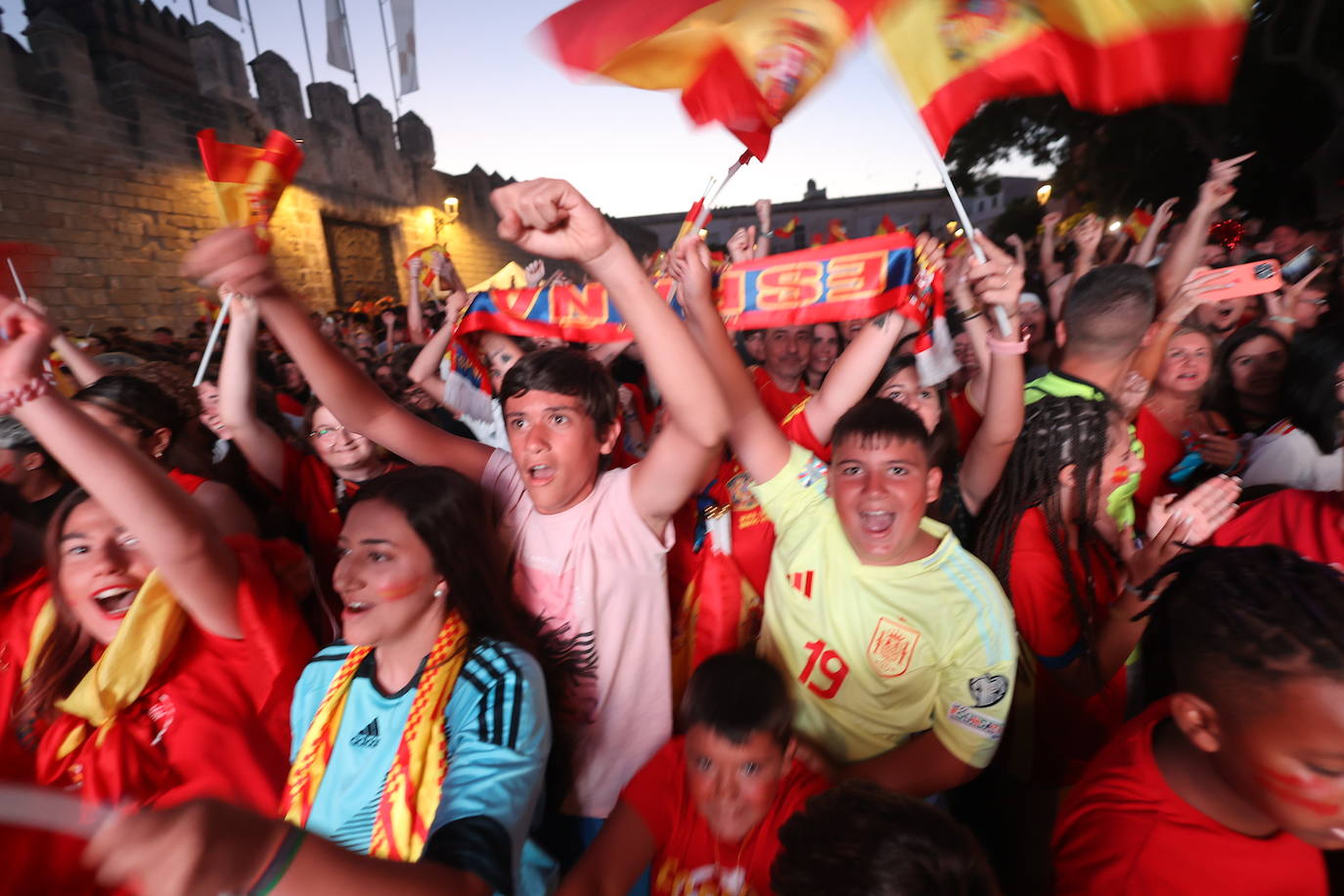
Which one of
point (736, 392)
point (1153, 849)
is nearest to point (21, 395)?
point (736, 392)

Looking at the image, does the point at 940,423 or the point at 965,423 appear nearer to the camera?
the point at 940,423

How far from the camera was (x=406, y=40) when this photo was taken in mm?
18562

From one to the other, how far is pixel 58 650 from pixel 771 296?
2799 mm

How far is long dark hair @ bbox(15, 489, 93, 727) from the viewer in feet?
5.26

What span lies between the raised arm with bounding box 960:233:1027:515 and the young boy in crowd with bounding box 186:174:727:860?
1081 millimetres

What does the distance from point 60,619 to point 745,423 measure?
6.03 ft

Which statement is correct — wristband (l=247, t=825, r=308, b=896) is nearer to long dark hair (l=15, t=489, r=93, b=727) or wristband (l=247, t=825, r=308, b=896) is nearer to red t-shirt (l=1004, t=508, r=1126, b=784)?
long dark hair (l=15, t=489, r=93, b=727)

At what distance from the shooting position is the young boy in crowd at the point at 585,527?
1.68m

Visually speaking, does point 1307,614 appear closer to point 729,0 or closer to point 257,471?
point 729,0

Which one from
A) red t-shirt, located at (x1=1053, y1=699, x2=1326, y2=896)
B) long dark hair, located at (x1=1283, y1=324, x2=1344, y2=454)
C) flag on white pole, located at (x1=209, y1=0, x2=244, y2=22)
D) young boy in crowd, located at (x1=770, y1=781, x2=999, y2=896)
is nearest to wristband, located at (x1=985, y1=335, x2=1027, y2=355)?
red t-shirt, located at (x1=1053, y1=699, x2=1326, y2=896)

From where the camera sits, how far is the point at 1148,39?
61.6 inches

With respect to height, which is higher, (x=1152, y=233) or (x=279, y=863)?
(x=1152, y=233)

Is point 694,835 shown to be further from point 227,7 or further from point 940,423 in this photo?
point 227,7

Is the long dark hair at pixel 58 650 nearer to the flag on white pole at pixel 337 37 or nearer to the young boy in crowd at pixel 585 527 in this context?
the young boy in crowd at pixel 585 527
